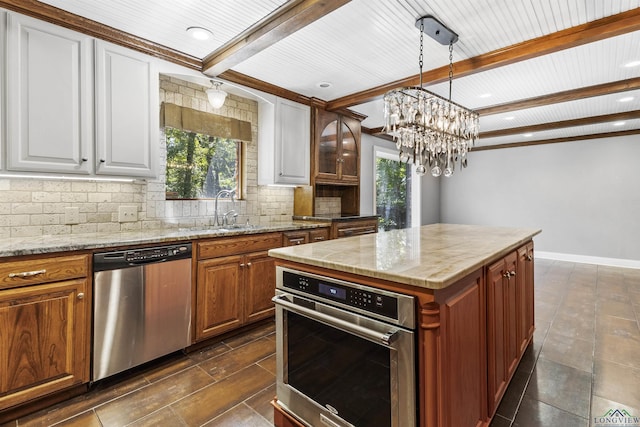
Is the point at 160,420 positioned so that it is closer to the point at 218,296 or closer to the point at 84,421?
the point at 84,421

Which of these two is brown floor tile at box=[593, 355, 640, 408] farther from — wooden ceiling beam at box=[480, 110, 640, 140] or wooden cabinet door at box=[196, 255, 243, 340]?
wooden ceiling beam at box=[480, 110, 640, 140]

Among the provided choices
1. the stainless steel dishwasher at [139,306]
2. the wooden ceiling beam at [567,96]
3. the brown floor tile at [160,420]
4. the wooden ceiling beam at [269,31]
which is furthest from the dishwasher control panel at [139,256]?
the wooden ceiling beam at [567,96]

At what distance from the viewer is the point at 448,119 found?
8.92 feet

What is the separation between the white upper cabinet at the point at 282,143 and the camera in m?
Answer: 3.66

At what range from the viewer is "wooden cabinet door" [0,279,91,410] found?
1.73 metres

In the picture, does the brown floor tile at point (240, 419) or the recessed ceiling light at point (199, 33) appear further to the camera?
the recessed ceiling light at point (199, 33)

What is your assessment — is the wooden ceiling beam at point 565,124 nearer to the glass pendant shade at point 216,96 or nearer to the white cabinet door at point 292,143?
the white cabinet door at point 292,143

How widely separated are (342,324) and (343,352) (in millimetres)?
157

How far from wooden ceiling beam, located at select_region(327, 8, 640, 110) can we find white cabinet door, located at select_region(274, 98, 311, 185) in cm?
113

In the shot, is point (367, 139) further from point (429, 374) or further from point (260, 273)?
point (429, 374)

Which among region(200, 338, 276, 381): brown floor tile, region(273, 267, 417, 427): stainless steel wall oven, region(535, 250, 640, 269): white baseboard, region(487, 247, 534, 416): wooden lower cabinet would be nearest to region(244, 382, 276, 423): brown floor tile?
region(273, 267, 417, 427): stainless steel wall oven

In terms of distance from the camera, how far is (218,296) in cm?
268

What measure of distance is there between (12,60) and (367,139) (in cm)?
468

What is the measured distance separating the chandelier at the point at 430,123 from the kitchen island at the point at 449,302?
0.91 metres
